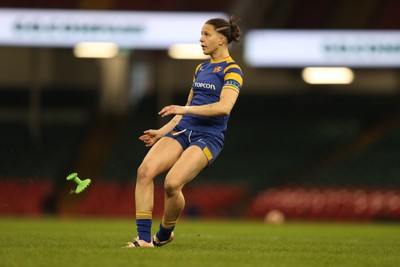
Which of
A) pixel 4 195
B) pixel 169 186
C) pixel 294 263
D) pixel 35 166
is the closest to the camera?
pixel 294 263

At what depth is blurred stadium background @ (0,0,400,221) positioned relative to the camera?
23.7m

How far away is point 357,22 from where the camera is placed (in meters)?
25.3

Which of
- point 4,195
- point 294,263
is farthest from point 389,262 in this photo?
point 4,195

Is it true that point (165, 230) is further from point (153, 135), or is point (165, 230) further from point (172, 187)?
point (153, 135)

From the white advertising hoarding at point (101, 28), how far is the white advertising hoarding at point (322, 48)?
68.1 inches

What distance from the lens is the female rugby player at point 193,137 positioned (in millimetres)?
7574

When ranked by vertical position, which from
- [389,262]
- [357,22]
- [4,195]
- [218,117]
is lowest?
[4,195]

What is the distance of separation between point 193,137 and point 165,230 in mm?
856

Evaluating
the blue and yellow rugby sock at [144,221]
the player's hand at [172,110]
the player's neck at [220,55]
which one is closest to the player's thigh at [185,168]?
the blue and yellow rugby sock at [144,221]

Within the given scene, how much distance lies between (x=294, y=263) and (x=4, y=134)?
70.9 ft

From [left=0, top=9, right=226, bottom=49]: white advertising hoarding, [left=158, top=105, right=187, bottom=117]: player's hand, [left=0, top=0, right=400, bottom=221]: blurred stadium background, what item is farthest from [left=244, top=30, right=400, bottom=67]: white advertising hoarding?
[left=158, top=105, right=187, bottom=117]: player's hand

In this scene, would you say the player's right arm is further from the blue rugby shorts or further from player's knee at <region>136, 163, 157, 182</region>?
player's knee at <region>136, 163, 157, 182</region>

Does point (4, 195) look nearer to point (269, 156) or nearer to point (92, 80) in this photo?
point (92, 80)

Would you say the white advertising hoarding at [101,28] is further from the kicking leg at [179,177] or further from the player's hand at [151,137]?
the kicking leg at [179,177]
